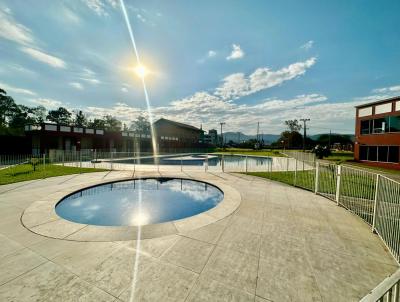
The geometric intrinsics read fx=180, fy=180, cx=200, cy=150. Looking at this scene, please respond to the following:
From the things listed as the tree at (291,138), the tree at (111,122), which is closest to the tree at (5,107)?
the tree at (111,122)

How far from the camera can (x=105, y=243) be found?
3.87 metres

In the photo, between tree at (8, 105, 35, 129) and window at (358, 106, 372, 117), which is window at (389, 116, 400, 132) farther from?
tree at (8, 105, 35, 129)

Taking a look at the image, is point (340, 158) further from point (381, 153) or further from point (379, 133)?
point (379, 133)

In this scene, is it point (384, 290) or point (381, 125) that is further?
point (381, 125)

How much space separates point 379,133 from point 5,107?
67.4 m

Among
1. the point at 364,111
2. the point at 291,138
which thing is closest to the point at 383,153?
the point at 364,111

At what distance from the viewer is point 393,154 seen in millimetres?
19141

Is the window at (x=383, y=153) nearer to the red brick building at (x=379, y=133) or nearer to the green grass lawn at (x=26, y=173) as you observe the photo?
the red brick building at (x=379, y=133)

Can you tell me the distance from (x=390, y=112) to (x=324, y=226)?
2308 cm

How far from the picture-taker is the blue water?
5941 millimetres

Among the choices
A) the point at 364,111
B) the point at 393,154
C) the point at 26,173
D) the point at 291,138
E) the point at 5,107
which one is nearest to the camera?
the point at 26,173

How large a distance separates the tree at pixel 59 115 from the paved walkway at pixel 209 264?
6659cm

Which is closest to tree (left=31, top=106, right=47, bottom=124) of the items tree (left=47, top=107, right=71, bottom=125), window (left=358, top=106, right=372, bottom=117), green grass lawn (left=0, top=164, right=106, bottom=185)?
tree (left=47, top=107, right=71, bottom=125)

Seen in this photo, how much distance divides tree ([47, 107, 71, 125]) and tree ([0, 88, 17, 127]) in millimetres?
14405
